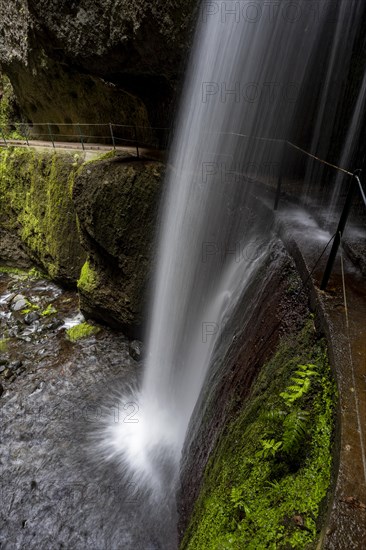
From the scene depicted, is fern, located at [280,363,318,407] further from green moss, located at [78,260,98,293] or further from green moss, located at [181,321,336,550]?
green moss, located at [78,260,98,293]

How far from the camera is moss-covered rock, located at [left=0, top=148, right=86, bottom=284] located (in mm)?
9195

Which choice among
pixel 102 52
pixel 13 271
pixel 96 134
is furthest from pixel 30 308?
pixel 102 52

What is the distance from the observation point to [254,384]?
293 centimetres

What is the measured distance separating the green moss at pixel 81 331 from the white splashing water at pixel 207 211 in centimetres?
185

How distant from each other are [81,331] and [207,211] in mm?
4678

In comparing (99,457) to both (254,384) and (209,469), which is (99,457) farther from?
(254,384)

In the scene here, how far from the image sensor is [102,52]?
20.1 feet

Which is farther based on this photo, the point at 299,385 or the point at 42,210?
the point at 42,210

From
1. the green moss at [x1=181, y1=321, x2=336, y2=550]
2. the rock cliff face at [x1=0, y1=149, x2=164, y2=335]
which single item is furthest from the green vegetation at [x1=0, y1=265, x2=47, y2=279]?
the green moss at [x1=181, y1=321, x2=336, y2=550]

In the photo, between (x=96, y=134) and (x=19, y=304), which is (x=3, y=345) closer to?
(x=19, y=304)

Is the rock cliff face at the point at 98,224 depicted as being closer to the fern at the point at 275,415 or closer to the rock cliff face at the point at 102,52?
the rock cliff face at the point at 102,52

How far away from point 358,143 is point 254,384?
14.2 feet

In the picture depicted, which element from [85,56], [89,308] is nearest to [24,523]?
[89,308]

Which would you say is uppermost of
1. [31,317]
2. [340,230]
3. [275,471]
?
A: [340,230]
